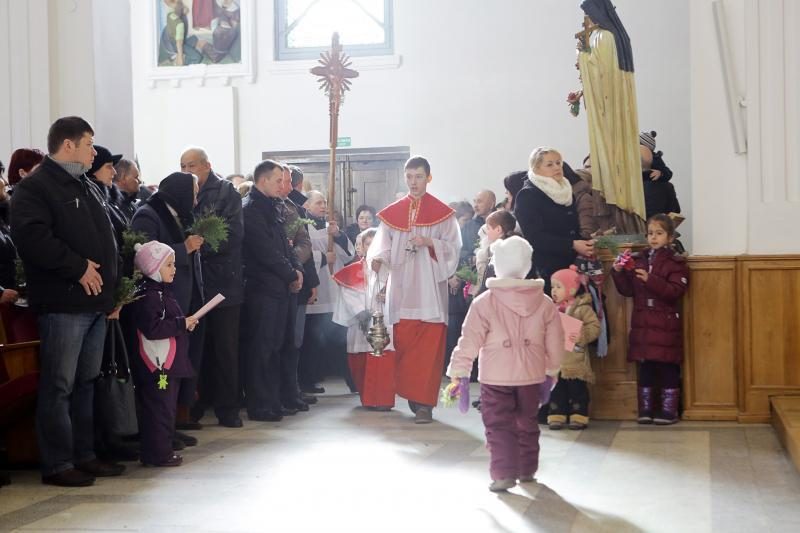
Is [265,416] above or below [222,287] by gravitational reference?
below

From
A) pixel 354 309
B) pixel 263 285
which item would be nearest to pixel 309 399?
pixel 354 309

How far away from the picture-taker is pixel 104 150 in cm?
647

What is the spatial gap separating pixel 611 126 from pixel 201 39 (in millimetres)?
9279

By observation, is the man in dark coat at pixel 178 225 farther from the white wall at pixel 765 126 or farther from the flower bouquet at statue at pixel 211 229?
the white wall at pixel 765 126

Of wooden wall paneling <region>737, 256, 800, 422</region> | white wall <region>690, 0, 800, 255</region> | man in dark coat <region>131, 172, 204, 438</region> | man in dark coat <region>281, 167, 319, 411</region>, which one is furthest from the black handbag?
white wall <region>690, 0, 800, 255</region>

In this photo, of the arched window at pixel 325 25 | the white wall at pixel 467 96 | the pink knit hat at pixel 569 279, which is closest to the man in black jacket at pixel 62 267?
the pink knit hat at pixel 569 279

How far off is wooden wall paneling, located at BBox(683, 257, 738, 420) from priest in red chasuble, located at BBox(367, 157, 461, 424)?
1.71m

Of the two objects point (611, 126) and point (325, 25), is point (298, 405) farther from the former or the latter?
point (325, 25)

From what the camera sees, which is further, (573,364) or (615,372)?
(615,372)

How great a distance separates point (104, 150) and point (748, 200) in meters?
4.16

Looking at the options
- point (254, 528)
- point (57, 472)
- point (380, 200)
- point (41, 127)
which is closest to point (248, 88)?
point (380, 200)

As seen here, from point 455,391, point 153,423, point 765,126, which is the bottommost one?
point 153,423

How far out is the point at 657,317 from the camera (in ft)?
Result: 24.7

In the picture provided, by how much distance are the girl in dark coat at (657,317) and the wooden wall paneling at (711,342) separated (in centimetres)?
9
